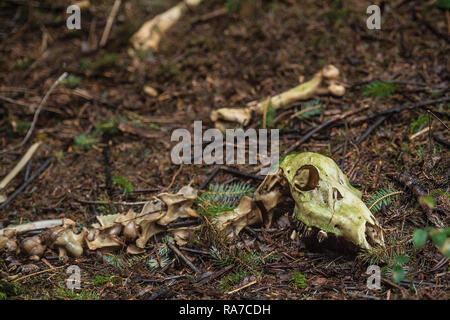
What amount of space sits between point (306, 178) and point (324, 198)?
0.20 m

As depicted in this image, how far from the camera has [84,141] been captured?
4020mm

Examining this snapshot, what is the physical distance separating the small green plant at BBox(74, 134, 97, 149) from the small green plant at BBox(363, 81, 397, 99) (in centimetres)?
305

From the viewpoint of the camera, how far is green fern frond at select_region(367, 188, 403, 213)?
265cm

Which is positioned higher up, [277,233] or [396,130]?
[396,130]

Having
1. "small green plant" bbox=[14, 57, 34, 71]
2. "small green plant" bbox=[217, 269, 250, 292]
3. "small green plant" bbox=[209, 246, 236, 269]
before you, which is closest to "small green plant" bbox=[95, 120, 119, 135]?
"small green plant" bbox=[14, 57, 34, 71]

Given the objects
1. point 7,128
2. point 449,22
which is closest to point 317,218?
point 449,22

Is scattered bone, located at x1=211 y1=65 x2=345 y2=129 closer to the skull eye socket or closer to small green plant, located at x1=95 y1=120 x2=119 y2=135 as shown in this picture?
small green plant, located at x1=95 y1=120 x2=119 y2=135

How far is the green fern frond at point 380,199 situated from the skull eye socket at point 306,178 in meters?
0.54

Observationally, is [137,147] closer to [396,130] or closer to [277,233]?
[277,233]

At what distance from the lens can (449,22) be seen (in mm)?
4352

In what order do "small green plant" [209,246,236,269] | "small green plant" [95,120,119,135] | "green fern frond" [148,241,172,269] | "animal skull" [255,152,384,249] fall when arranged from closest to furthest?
"animal skull" [255,152,384,249], "small green plant" [209,246,236,269], "green fern frond" [148,241,172,269], "small green plant" [95,120,119,135]

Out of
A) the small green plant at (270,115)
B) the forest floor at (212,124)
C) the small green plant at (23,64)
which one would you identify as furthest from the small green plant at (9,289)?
the small green plant at (23,64)

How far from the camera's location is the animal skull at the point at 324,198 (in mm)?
2295
